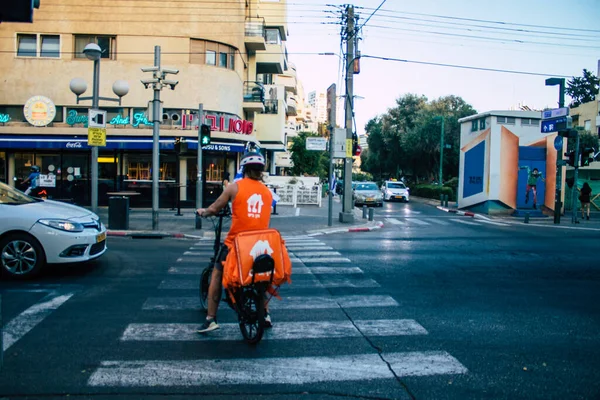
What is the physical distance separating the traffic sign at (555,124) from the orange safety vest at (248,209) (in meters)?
20.7

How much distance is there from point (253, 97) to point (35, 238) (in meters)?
25.8

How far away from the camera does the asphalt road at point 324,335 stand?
432 cm

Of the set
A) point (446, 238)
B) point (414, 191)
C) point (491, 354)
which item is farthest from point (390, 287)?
point (414, 191)

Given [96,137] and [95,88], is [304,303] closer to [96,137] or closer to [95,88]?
[96,137]

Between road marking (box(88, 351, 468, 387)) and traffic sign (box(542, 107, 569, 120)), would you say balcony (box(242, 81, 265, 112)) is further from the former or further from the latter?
road marking (box(88, 351, 468, 387))

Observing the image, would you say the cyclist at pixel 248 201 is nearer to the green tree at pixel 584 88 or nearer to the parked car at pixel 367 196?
the parked car at pixel 367 196

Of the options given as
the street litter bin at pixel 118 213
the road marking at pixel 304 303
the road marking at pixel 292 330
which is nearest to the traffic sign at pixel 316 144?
the street litter bin at pixel 118 213

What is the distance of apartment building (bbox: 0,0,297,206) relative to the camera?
2561 centimetres

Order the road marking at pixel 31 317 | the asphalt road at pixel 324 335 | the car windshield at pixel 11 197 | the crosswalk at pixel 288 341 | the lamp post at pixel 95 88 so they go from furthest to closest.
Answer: the lamp post at pixel 95 88 → the car windshield at pixel 11 197 → the road marking at pixel 31 317 → the crosswalk at pixel 288 341 → the asphalt road at pixel 324 335

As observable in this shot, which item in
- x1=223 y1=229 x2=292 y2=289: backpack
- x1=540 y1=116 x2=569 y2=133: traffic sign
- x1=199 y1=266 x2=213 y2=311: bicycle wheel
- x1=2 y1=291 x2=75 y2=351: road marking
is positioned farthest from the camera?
x1=540 y1=116 x2=569 y2=133: traffic sign

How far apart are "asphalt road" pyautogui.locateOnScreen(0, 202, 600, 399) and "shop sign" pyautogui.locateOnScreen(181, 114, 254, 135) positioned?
54.7 feet

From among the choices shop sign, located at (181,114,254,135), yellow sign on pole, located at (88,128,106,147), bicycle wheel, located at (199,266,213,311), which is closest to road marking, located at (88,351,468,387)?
bicycle wheel, located at (199,266,213,311)

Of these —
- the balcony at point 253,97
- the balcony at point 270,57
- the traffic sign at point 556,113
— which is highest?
the balcony at point 270,57

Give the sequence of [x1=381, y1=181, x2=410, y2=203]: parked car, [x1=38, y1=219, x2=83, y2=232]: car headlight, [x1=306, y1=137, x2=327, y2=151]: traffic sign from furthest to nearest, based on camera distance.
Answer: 1. [x1=381, y1=181, x2=410, y2=203]: parked car
2. [x1=306, y1=137, x2=327, y2=151]: traffic sign
3. [x1=38, y1=219, x2=83, y2=232]: car headlight
